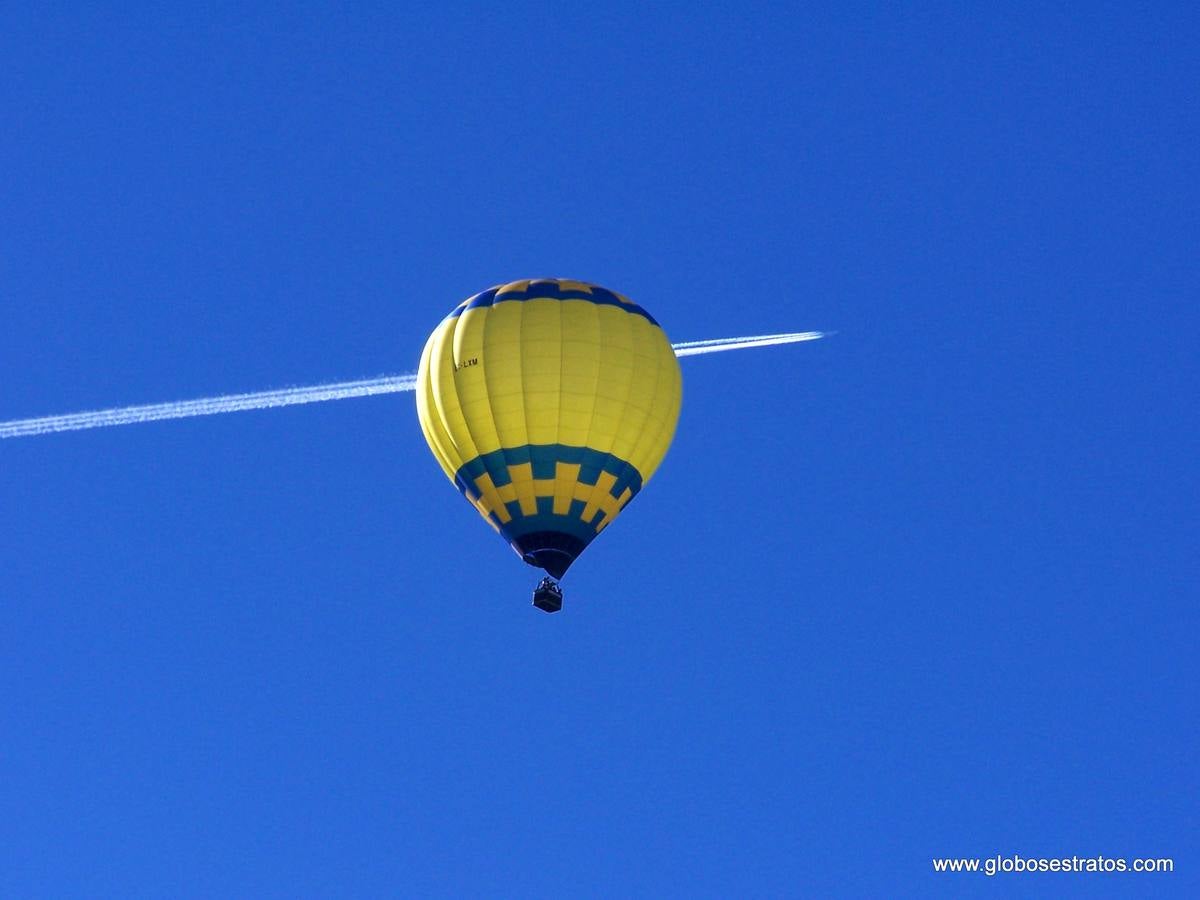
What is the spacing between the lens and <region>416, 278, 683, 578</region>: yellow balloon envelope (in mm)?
47625

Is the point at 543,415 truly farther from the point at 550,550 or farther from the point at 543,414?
the point at 550,550

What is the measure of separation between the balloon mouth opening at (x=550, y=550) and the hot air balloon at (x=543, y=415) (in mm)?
18

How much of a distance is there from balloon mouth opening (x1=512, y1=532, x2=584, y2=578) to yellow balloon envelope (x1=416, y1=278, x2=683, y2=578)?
0.02m

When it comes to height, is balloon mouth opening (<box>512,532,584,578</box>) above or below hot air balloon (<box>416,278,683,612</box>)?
below

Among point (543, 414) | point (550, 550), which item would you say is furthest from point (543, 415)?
point (550, 550)

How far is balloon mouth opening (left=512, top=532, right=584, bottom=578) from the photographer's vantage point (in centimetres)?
4778

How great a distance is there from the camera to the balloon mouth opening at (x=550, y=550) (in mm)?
47781

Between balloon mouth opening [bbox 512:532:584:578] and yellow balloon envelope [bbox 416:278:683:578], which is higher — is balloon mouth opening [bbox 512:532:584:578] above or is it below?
below

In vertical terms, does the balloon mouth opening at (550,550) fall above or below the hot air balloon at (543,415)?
below

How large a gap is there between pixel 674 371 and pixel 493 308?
12.0ft

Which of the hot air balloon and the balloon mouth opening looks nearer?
the hot air balloon

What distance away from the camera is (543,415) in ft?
156

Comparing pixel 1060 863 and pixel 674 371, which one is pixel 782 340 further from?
pixel 1060 863

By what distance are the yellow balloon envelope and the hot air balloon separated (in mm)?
Answer: 18
